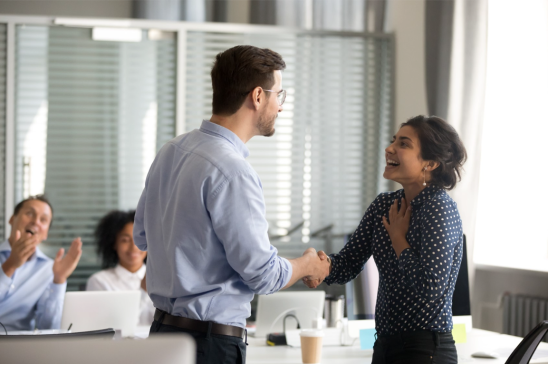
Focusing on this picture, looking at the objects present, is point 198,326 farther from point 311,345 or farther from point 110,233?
point 110,233

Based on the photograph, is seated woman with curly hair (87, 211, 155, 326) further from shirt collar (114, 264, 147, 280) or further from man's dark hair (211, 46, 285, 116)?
man's dark hair (211, 46, 285, 116)

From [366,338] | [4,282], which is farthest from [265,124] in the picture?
[4,282]

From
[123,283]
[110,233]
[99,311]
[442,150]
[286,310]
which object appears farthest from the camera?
[110,233]

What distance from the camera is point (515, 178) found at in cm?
435

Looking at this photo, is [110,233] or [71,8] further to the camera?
[71,8]

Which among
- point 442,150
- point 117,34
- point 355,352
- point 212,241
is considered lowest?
point 355,352

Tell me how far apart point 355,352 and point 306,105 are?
101 inches

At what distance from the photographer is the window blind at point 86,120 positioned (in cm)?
443

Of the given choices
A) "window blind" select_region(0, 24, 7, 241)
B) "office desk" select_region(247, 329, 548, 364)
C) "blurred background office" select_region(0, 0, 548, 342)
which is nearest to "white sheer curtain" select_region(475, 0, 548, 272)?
"blurred background office" select_region(0, 0, 548, 342)

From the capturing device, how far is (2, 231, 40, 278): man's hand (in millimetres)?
3018

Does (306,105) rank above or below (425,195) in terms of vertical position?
above

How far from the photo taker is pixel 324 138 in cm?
488

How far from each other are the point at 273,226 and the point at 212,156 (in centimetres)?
315

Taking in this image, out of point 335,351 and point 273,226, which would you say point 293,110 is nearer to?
point 273,226
